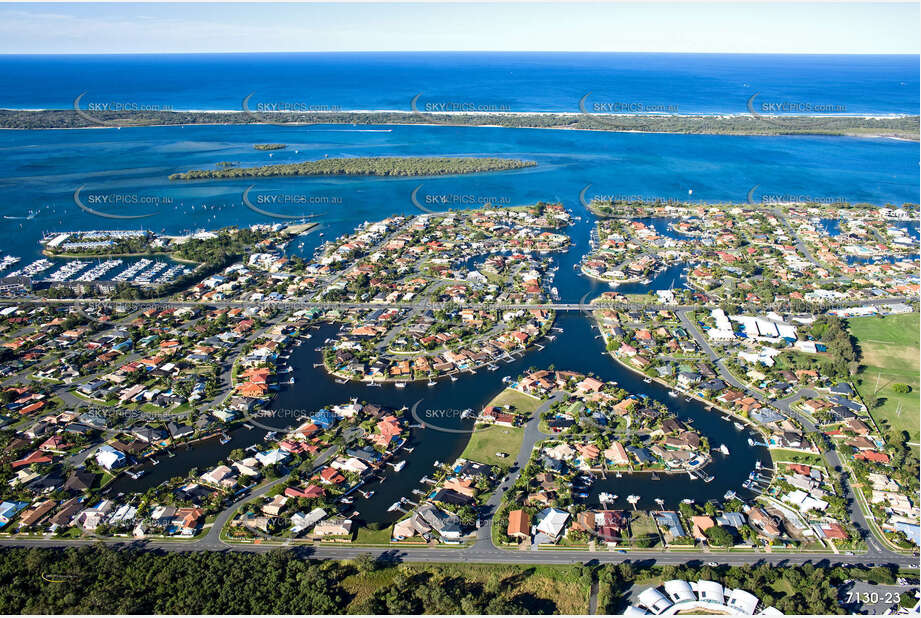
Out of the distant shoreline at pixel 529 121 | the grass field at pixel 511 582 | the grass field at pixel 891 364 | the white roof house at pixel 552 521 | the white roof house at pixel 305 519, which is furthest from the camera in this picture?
the distant shoreline at pixel 529 121

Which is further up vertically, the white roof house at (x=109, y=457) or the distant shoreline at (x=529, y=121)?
the distant shoreline at (x=529, y=121)

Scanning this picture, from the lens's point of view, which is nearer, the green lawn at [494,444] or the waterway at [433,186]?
the green lawn at [494,444]

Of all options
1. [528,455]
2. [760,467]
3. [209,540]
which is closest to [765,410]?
[760,467]

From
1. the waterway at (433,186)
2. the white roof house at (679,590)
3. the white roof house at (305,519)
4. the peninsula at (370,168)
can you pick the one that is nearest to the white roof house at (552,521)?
the waterway at (433,186)

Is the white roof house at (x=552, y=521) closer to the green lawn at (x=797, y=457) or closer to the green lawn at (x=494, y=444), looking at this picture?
Result: the green lawn at (x=494, y=444)

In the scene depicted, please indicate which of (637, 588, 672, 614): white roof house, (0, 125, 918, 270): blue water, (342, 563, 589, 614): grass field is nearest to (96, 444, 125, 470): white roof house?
(342, 563, 589, 614): grass field

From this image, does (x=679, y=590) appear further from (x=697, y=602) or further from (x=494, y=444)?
(x=494, y=444)
